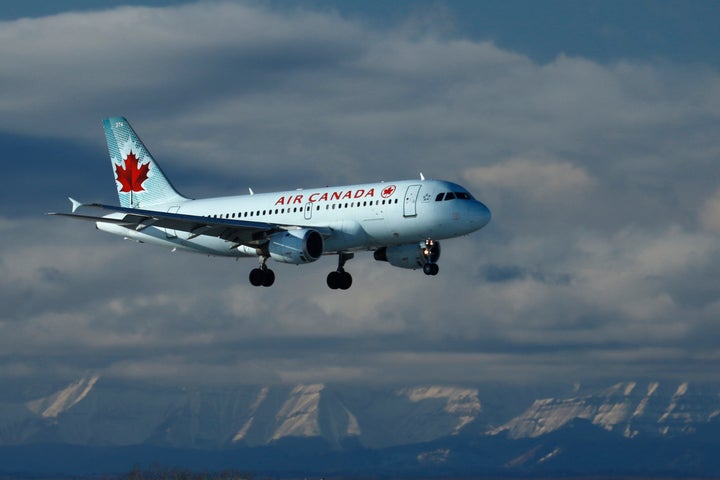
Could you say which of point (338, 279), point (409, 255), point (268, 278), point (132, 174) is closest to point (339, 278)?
point (338, 279)

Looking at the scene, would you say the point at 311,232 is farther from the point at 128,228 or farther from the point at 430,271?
the point at 128,228

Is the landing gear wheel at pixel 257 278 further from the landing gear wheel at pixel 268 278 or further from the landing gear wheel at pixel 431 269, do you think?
the landing gear wheel at pixel 431 269

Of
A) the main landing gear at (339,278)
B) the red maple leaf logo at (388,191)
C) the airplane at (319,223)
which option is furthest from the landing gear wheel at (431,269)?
the main landing gear at (339,278)

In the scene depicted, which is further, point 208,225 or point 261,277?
point 261,277

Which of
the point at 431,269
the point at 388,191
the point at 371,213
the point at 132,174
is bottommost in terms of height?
the point at 431,269

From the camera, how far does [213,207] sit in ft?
377

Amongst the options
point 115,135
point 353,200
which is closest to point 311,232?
point 353,200

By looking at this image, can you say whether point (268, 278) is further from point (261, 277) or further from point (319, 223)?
point (319, 223)

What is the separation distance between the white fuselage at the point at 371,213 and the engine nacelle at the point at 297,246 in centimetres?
147

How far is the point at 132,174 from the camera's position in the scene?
414ft

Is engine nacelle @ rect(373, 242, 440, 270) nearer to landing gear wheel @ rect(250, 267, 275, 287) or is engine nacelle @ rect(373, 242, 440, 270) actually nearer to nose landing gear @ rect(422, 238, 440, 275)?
nose landing gear @ rect(422, 238, 440, 275)

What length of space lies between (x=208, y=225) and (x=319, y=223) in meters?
8.33

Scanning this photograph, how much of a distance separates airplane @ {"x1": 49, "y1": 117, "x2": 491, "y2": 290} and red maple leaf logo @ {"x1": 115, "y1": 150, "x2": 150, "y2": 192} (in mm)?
7454

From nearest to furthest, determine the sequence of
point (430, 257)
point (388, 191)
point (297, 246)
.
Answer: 1. point (388, 191)
2. point (297, 246)
3. point (430, 257)
